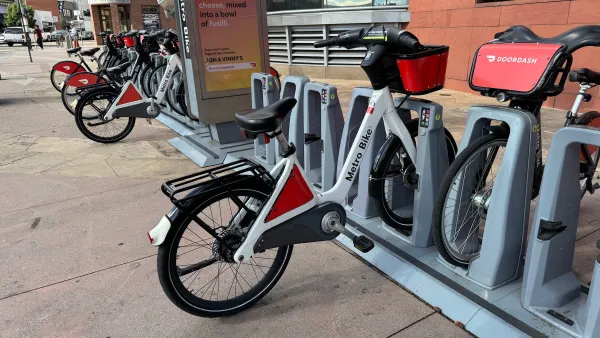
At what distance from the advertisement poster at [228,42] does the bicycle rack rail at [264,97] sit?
632 mm

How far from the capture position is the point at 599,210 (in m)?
3.62

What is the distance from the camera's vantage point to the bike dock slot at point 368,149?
3.27 m

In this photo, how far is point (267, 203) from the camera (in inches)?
93.7

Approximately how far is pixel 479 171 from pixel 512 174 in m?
0.35

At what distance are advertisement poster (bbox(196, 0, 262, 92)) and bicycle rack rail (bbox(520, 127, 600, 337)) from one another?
3923 mm

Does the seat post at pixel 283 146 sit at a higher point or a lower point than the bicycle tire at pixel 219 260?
higher

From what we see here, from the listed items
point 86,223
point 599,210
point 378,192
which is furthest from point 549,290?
point 86,223

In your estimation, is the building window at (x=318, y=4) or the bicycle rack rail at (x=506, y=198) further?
the building window at (x=318, y=4)

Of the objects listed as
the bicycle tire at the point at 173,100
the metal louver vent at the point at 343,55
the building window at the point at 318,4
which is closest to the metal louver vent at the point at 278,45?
the building window at the point at 318,4

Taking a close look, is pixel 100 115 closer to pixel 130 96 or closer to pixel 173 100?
pixel 130 96

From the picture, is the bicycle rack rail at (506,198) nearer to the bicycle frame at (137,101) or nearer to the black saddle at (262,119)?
the black saddle at (262,119)

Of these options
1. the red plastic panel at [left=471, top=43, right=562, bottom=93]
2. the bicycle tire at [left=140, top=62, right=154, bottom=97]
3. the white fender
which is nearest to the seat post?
the white fender

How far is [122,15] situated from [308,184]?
38.8 meters

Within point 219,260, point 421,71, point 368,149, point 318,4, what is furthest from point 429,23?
point 219,260
